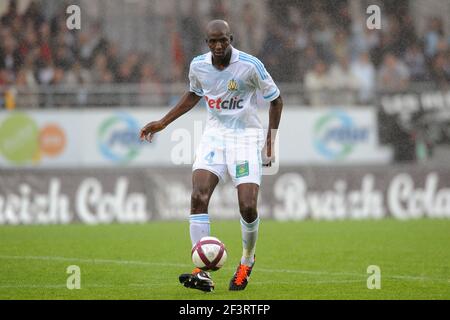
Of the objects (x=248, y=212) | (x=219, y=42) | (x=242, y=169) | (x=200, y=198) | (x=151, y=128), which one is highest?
(x=219, y=42)

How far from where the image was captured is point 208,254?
29.7ft

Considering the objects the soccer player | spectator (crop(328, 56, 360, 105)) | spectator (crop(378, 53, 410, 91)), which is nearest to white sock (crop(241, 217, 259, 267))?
the soccer player

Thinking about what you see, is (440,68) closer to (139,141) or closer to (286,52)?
(286,52)

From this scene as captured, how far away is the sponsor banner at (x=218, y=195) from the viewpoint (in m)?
18.6

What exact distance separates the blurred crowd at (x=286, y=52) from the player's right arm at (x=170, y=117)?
10386 mm

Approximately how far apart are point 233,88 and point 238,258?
3.46 meters

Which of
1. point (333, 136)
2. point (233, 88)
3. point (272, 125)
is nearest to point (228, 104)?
point (233, 88)

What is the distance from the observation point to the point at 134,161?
65.4ft

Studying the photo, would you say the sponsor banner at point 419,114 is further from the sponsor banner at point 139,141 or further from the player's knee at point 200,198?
the player's knee at point 200,198

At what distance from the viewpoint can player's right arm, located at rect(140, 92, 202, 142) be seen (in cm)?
984

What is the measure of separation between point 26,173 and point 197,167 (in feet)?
31.8

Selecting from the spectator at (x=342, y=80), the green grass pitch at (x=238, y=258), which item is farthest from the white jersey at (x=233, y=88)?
the spectator at (x=342, y=80)

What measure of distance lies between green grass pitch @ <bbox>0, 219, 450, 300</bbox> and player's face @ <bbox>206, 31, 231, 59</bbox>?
7.23 feet
